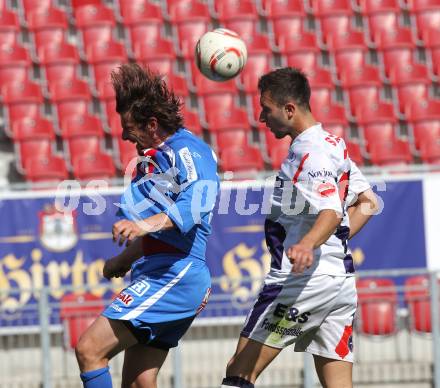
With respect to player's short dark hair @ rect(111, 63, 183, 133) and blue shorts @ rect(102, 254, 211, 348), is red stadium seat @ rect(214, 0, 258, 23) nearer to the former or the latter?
player's short dark hair @ rect(111, 63, 183, 133)

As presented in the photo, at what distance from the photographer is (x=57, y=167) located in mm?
11328

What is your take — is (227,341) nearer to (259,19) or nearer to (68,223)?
(68,223)

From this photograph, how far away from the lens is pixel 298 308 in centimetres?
475

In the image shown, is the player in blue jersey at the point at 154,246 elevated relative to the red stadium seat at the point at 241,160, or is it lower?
lower

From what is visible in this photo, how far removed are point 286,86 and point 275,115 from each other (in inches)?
5.9

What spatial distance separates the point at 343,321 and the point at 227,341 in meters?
4.09

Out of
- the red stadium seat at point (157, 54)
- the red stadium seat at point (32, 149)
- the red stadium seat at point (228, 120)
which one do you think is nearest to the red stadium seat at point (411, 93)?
the red stadium seat at point (228, 120)

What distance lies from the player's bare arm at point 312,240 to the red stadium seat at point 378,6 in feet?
30.3

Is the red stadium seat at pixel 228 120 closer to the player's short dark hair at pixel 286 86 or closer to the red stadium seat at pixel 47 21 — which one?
the red stadium seat at pixel 47 21

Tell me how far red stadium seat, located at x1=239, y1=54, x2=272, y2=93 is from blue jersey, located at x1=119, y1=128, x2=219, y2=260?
7553mm

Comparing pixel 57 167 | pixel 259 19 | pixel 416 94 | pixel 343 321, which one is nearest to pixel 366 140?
pixel 416 94

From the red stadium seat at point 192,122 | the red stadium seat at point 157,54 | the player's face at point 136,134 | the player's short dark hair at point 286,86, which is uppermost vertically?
the red stadium seat at point 157,54

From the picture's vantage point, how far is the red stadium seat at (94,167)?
442 inches

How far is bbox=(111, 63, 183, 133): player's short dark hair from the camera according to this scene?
5027mm
